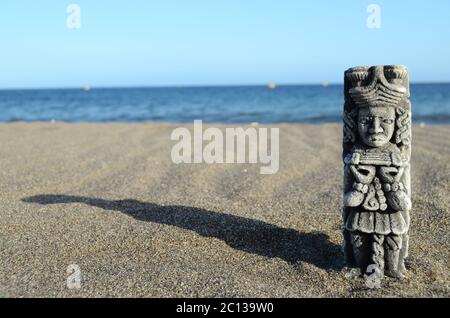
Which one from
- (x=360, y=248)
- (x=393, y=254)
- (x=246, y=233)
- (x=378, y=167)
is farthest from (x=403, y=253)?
(x=246, y=233)

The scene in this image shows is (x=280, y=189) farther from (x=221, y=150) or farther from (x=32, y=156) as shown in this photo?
(x=32, y=156)

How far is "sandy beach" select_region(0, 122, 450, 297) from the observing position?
4.66 m

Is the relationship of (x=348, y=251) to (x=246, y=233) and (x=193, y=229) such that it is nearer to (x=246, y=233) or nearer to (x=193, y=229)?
(x=246, y=233)

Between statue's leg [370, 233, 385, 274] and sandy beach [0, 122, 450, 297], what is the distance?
8.7 inches

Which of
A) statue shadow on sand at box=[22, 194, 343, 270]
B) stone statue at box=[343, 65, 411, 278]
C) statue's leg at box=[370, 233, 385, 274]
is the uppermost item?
stone statue at box=[343, 65, 411, 278]

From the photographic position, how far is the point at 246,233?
6055 mm

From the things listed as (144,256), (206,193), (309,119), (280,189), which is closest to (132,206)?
(206,193)

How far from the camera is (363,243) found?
481 centimetres

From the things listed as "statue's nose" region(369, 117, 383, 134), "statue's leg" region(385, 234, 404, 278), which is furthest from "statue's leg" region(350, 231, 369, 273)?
"statue's nose" region(369, 117, 383, 134)

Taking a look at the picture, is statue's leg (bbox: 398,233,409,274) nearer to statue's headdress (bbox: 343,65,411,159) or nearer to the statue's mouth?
statue's headdress (bbox: 343,65,411,159)

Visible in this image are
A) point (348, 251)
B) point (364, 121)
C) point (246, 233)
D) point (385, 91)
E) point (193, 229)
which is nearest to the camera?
point (385, 91)

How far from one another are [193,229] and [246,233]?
70 centimetres

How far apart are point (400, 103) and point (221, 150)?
8.31 metres

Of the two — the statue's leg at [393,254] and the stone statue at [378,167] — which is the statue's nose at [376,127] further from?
the statue's leg at [393,254]
